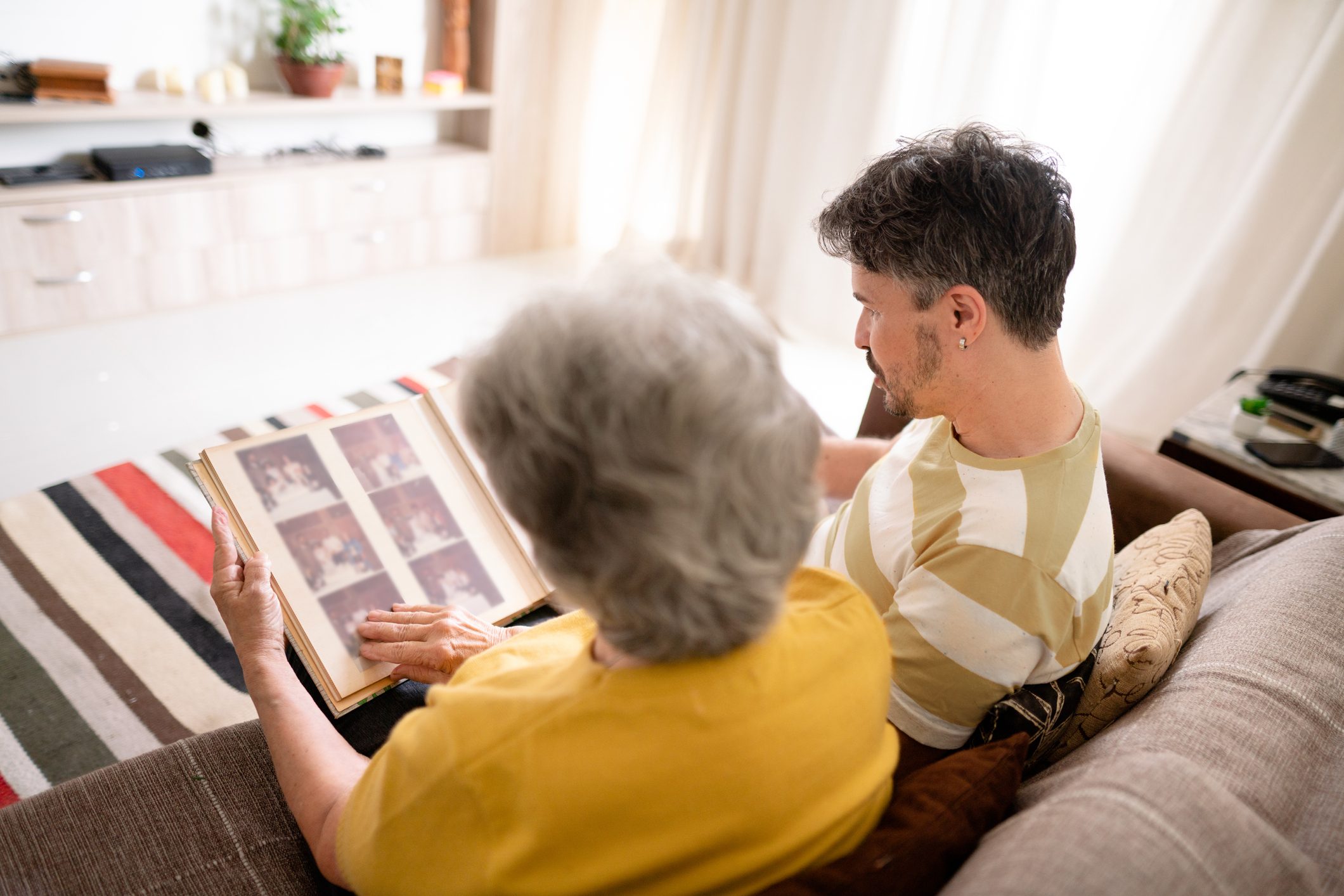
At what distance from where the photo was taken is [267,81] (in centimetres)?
313

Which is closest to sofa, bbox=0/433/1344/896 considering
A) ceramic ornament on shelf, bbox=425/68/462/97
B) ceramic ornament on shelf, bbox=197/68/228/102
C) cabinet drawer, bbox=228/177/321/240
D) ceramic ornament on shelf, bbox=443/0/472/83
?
cabinet drawer, bbox=228/177/321/240

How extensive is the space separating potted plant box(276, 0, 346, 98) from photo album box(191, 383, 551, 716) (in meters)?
2.23

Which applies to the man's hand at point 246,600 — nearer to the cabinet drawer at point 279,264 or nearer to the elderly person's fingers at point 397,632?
the elderly person's fingers at point 397,632

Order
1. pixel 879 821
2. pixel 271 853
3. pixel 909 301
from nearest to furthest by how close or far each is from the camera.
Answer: pixel 879 821
pixel 271 853
pixel 909 301

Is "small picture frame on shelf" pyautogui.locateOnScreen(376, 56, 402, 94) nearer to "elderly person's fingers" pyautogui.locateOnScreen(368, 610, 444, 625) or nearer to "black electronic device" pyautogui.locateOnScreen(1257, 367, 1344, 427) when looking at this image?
"elderly person's fingers" pyautogui.locateOnScreen(368, 610, 444, 625)

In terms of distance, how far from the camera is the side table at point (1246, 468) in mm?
1598

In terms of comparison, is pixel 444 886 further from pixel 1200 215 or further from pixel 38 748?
pixel 1200 215

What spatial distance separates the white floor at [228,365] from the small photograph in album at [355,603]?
3.03 ft

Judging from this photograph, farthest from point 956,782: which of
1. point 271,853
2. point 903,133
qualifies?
point 903,133

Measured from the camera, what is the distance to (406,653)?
1.05m

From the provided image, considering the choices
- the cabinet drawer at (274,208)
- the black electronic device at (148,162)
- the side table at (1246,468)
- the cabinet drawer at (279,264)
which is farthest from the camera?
the cabinet drawer at (279,264)

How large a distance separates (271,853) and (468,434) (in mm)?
541

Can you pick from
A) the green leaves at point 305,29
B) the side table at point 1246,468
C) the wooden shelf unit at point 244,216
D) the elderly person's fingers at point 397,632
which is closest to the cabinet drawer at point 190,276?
the wooden shelf unit at point 244,216

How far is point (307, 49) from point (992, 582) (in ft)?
9.94
